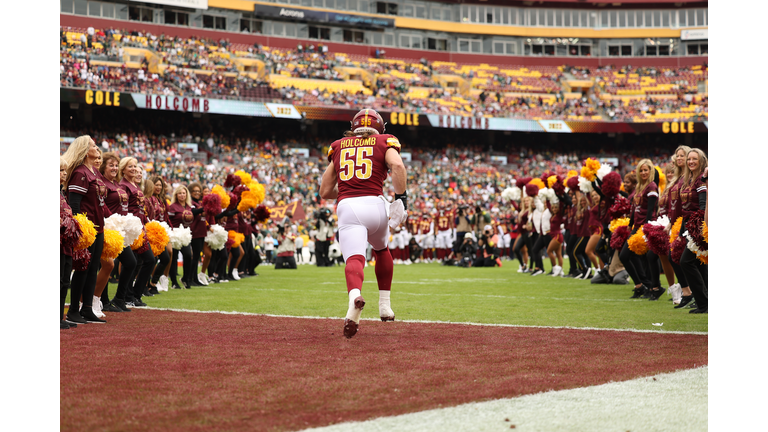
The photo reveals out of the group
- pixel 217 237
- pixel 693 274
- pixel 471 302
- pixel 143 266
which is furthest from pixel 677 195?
pixel 217 237

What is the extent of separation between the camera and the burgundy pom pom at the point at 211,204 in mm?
12055

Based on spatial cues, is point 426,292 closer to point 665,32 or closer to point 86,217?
point 86,217

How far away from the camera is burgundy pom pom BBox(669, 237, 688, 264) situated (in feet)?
24.2

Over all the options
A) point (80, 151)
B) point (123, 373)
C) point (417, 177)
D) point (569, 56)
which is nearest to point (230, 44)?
point (417, 177)

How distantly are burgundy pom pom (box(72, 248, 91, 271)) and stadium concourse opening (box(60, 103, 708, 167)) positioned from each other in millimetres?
31559

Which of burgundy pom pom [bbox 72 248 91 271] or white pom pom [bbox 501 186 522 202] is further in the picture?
white pom pom [bbox 501 186 522 202]

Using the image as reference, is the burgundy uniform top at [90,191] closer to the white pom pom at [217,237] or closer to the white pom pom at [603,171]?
the white pom pom at [217,237]

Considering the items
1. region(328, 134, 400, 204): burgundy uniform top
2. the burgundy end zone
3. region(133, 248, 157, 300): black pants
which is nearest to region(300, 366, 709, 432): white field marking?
the burgundy end zone

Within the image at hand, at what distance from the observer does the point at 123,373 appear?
4.20 metres

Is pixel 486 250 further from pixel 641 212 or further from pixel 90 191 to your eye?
pixel 90 191

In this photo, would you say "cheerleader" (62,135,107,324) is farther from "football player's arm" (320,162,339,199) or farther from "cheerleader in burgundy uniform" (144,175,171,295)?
"cheerleader in burgundy uniform" (144,175,171,295)

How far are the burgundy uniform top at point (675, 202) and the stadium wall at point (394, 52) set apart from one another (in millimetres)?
42171

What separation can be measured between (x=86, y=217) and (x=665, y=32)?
56.6m

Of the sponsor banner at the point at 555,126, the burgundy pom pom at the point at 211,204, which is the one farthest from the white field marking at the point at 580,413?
the sponsor banner at the point at 555,126
